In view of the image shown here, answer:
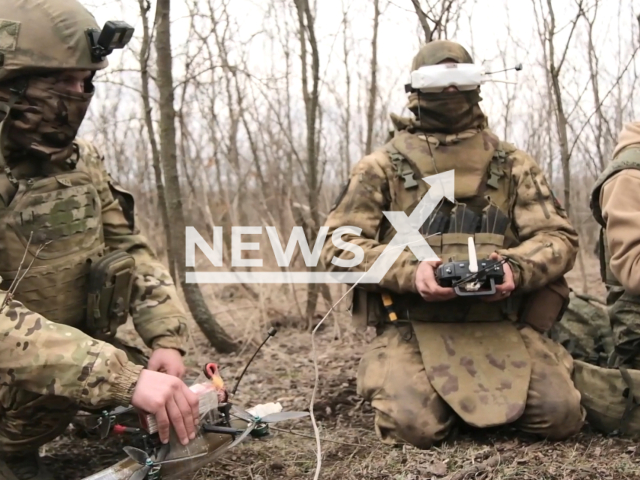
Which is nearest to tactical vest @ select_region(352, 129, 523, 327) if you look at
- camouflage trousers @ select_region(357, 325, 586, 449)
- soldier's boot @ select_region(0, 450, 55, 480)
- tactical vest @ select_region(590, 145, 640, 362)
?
camouflage trousers @ select_region(357, 325, 586, 449)

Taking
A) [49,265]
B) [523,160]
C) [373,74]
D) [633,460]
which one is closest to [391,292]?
[523,160]

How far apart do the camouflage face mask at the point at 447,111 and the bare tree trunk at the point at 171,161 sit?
6.22ft

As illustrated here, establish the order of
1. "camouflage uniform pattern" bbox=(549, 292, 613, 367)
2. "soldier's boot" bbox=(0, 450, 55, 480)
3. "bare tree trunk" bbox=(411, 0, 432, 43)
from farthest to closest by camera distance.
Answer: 1. "bare tree trunk" bbox=(411, 0, 432, 43)
2. "camouflage uniform pattern" bbox=(549, 292, 613, 367)
3. "soldier's boot" bbox=(0, 450, 55, 480)

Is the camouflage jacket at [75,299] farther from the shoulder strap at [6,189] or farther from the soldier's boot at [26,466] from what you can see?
the soldier's boot at [26,466]

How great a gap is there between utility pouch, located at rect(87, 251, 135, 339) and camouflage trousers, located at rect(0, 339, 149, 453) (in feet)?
1.10

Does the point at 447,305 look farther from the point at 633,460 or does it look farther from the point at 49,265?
the point at 49,265

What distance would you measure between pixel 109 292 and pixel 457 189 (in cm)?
164

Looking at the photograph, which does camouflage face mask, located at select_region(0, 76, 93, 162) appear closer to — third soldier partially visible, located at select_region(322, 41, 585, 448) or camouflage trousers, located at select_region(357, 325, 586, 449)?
third soldier partially visible, located at select_region(322, 41, 585, 448)

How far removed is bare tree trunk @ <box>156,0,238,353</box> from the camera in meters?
4.42

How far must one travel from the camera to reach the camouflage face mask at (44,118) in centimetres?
228

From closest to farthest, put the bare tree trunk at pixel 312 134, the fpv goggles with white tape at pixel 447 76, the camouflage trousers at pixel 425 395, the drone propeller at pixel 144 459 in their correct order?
the drone propeller at pixel 144 459 → the camouflage trousers at pixel 425 395 → the fpv goggles with white tape at pixel 447 76 → the bare tree trunk at pixel 312 134

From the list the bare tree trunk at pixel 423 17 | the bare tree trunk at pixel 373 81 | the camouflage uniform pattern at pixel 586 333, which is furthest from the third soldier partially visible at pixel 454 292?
the bare tree trunk at pixel 373 81

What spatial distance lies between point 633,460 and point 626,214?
0.96 m

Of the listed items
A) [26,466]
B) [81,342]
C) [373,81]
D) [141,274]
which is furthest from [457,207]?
[373,81]
